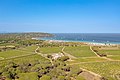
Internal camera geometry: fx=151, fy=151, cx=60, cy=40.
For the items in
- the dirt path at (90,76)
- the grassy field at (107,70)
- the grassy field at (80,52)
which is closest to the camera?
the dirt path at (90,76)

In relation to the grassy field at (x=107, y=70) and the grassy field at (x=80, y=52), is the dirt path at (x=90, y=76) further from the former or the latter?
the grassy field at (x=80, y=52)

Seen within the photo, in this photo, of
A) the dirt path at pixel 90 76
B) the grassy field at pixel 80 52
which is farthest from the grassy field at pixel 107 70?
the grassy field at pixel 80 52

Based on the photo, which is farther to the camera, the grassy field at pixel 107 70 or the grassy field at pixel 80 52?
the grassy field at pixel 80 52

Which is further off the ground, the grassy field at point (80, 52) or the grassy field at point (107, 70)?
the grassy field at point (80, 52)

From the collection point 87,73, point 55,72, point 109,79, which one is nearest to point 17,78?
point 55,72

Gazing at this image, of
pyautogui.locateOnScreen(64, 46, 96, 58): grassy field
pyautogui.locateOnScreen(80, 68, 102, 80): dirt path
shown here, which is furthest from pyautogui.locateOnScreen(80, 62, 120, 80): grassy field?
pyautogui.locateOnScreen(64, 46, 96, 58): grassy field

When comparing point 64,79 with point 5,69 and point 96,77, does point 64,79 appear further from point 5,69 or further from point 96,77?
point 5,69

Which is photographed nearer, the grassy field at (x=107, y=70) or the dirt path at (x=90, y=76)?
the dirt path at (x=90, y=76)

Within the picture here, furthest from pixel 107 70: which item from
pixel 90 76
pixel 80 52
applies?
pixel 80 52

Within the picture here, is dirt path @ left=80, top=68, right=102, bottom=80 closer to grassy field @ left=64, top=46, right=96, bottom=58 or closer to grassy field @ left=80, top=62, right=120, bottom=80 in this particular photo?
grassy field @ left=80, top=62, right=120, bottom=80

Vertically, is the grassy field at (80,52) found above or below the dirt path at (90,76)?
above

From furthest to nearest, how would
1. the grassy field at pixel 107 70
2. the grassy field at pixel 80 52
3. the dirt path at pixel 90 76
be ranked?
the grassy field at pixel 80 52
the grassy field at pixel 107 70
the dirt path at pixel 90 76
